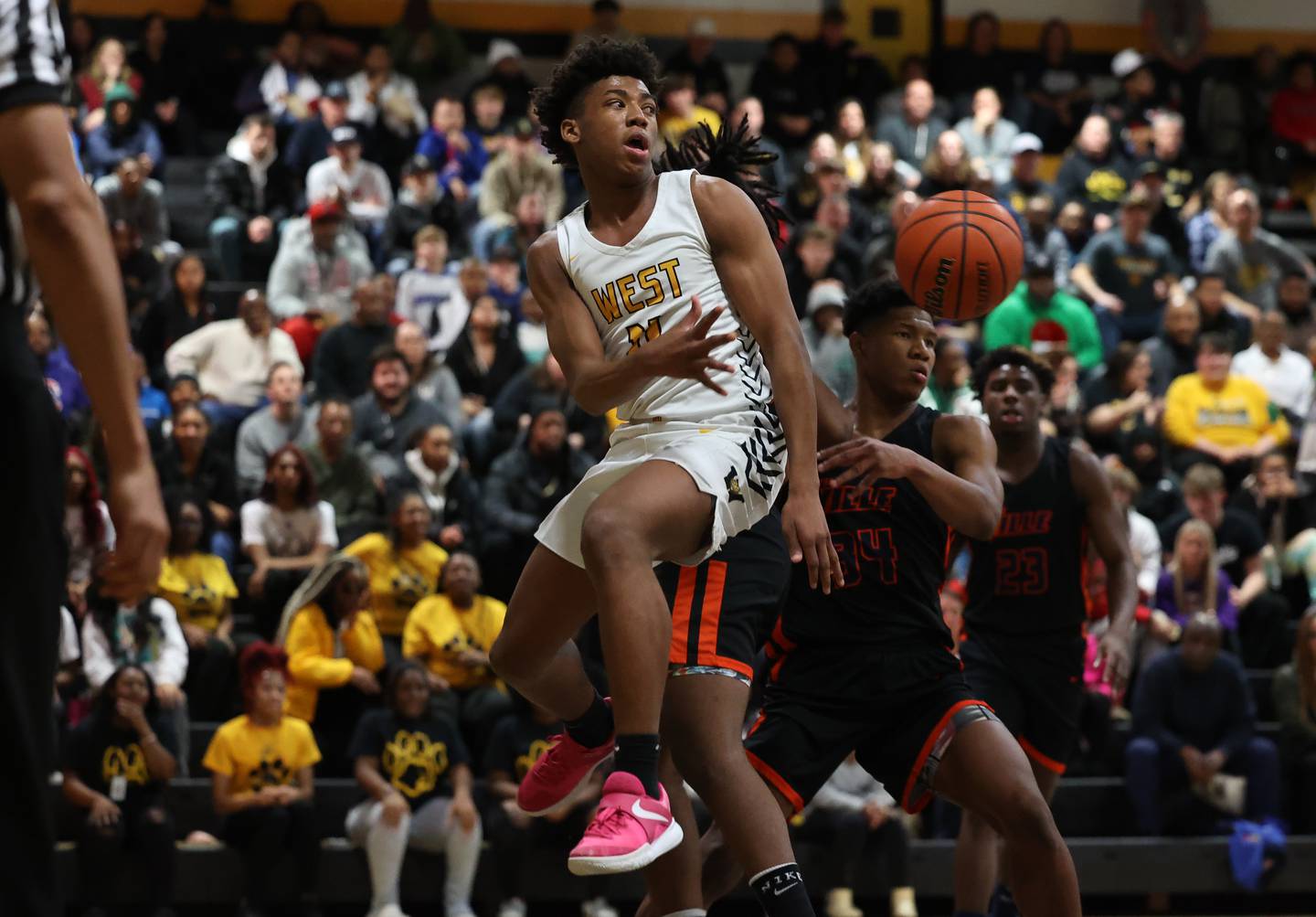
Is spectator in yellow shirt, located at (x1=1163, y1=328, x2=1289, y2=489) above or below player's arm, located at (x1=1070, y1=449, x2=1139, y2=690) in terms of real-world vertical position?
below

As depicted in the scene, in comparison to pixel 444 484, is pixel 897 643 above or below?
above

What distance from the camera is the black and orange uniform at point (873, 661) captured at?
5.03 metres

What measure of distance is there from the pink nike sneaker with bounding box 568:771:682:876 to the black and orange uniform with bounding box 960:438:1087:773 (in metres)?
2.47

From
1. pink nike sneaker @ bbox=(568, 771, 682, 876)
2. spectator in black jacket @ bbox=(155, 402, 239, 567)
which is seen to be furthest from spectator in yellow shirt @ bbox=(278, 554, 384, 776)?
pink nike sneaker @ bbox=(568, 771, 682, 876)

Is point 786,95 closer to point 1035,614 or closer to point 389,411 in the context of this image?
point 389,411

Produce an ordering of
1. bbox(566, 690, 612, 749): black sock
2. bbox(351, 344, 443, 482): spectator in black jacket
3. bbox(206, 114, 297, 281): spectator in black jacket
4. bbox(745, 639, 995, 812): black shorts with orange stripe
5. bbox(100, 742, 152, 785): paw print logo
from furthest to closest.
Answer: bbox(206, 114, 297, 281): spectator in black jacket, bbox(351, 344, 443, 482): spectator in black jacket, bbox(100, 742, 152, 785): paw print logo, bbox(745, 639, 995, 812): black shorts with orange stripe, bbox(566, 690, 612, 749): black sock

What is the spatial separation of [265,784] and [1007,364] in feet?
14.2

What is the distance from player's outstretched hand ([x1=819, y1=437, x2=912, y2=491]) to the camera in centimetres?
466

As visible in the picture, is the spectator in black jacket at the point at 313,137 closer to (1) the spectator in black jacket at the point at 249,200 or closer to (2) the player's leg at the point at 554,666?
(1) the spectator in black jacket at the point at 249,200

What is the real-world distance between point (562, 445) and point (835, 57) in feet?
26.5

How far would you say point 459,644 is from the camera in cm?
923

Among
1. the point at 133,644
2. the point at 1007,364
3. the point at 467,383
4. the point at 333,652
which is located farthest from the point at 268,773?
the point at 1007,364

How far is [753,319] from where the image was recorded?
170 inches

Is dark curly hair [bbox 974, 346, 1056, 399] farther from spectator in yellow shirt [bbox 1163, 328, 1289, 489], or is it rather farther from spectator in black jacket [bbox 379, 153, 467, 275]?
spectator in black jacket [bbox 379, 153, 467, 275]
